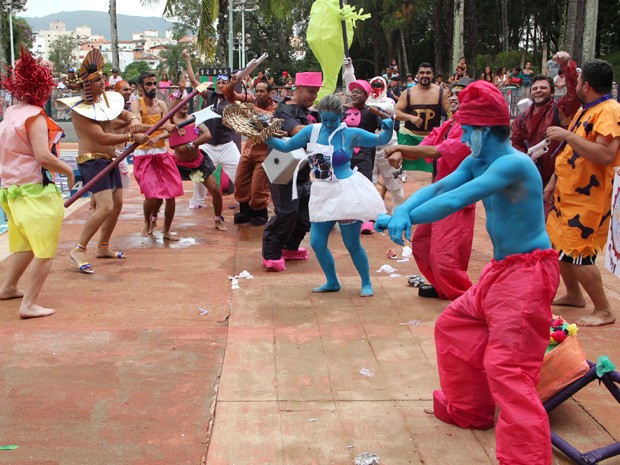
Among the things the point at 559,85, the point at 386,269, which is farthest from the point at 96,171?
the point at 559,85

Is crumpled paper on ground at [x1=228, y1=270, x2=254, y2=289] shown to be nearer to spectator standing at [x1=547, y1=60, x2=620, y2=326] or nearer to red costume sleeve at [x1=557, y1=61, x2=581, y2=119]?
spectator standing at [x1=547, y1=60, x2=620, y2=326]

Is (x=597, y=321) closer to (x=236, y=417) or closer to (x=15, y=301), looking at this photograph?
(x=236, y=417)

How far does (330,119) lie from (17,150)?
2520mm

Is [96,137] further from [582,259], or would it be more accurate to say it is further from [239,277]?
[582,259]

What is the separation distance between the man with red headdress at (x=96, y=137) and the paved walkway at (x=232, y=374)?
48 cm

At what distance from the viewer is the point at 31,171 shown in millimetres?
6008

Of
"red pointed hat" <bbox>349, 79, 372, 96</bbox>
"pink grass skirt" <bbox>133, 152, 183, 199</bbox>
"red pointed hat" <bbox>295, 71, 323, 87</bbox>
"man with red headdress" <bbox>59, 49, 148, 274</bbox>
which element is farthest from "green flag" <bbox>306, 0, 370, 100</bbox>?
"man with red headdress" <bbox>59, 49, 148, 274</bbox>

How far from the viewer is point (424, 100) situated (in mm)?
9258

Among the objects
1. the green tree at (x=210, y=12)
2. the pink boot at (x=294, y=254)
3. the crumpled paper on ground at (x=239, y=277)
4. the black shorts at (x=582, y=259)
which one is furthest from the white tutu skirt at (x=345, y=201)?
the green tree at (x=210, y=12)

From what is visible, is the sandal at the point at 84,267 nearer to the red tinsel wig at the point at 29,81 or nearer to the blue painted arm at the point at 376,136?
the red tinsel wig at the point at 29,81

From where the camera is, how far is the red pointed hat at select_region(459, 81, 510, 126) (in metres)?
3.64

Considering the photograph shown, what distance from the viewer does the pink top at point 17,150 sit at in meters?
5.91

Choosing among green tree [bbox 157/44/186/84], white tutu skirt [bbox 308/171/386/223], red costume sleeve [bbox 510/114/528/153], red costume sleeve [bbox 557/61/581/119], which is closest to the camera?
red costume sleeve [bbox 557/61/581/119]

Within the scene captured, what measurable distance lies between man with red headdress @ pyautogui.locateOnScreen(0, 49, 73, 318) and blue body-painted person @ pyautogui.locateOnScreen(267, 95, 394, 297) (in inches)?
71.7
